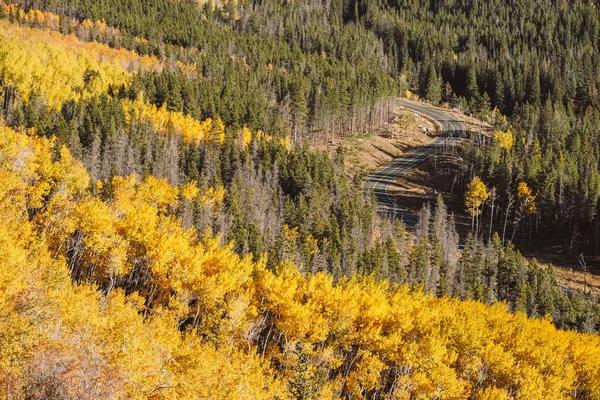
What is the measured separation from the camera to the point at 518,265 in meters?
91.4

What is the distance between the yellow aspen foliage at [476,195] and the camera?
387ft

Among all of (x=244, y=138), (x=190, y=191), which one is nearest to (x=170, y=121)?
(x=244, y=138)

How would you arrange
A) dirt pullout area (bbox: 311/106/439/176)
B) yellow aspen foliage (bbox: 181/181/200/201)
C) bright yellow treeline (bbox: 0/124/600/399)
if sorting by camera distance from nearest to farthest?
→ bright yellow treeline (bbox: 0/124/600/399) → yellow aspen foliage (bbox: 181/181/200/201) → dirt pullout area (bbox: 311/106/439/176)

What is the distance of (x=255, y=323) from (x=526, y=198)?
3413 inches

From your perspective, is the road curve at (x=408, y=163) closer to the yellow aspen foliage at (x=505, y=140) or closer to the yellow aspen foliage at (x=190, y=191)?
the yellow aspen foliage at (x=505, y=140)

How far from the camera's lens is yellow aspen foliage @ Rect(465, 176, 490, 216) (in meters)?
118

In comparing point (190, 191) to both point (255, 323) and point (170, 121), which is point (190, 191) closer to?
point (170, 121)

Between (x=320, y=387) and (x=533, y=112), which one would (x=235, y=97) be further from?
(x=320, y=387)

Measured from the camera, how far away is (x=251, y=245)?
81.8 metres

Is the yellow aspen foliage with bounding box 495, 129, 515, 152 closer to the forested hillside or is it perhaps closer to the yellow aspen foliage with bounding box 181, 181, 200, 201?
the forested hillside

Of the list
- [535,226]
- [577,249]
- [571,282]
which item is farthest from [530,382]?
[535,226]

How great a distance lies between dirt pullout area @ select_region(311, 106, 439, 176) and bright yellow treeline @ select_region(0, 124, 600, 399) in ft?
254

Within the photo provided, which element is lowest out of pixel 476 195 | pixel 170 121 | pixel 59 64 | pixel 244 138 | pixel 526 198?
pixel 476 195

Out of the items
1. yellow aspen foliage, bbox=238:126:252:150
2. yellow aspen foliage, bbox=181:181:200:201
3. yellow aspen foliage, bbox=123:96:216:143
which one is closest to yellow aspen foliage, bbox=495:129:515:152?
yellow aspen foliage, bbox=238:126:252:150
